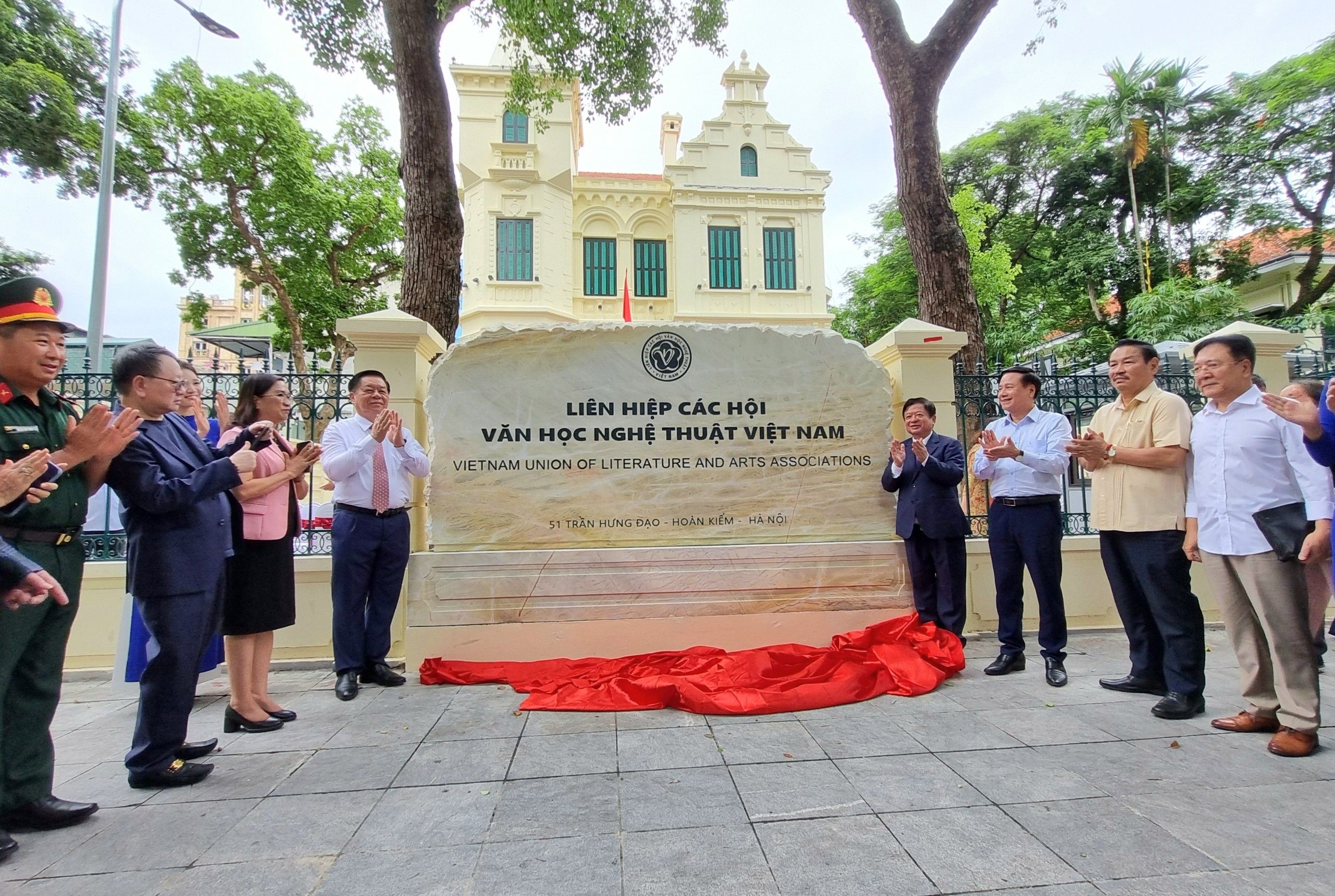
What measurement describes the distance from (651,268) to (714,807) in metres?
17.5

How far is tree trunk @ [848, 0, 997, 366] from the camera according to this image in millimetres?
5852

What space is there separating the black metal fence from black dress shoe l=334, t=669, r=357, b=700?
3.07 ft

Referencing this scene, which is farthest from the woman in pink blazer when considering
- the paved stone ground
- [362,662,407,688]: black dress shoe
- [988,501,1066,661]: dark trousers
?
[988,501,1066,661]: dark trousers

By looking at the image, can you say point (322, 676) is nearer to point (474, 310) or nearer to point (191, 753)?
point (191, 753)

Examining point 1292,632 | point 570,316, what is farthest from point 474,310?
point 1292,632

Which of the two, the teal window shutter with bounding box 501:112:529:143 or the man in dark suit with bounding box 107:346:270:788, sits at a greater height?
the teal window shutter with bounding box 501:112:529:143

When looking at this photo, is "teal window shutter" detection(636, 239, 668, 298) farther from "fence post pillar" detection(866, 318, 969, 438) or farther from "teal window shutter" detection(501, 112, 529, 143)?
"fence post pillar" detection(866, 318, 969, 438)

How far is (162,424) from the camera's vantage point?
259 centimetres

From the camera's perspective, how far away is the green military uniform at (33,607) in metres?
2.09

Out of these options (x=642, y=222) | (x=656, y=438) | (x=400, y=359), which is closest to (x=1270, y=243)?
(x=642, y=222)

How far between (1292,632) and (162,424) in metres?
4.61

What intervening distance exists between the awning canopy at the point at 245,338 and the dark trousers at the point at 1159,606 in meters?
15.7

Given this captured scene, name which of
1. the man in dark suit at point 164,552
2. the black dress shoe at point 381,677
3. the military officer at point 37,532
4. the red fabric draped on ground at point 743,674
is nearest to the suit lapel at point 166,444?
the man in dark suit at point 164,552

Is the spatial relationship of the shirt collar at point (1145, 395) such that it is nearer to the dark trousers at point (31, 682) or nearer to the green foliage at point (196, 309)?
the dark trousers at point (31, 682)
